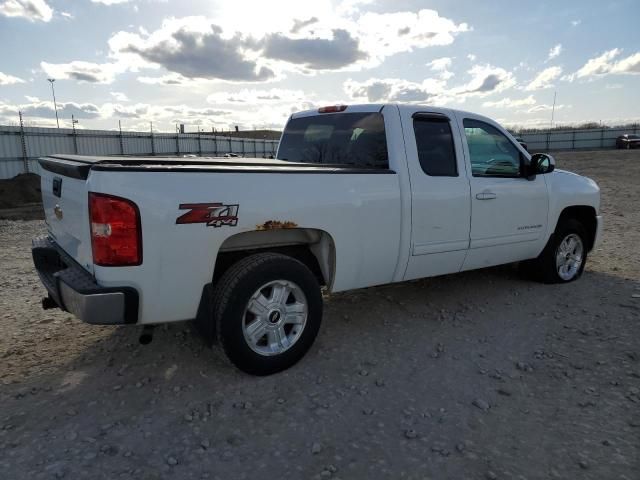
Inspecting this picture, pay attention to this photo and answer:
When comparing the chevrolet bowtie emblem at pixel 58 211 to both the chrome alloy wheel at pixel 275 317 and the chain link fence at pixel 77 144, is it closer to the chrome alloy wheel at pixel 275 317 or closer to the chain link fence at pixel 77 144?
the chrome alloy wheel at pixel 275 317

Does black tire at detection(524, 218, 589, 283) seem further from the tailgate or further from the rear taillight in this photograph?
the tailgate

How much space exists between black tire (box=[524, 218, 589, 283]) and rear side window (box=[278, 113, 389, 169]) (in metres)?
2.60

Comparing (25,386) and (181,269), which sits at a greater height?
(181,269)

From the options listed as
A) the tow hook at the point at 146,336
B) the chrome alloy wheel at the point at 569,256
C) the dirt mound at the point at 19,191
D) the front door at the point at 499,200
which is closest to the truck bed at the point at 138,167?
the tow hook at the point at 146,336

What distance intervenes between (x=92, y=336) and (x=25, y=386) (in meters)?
0.85

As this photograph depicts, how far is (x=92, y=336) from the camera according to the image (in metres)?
4.14

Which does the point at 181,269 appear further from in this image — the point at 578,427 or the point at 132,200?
the point at 578,427

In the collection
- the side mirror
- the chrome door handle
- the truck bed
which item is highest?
the truck bed

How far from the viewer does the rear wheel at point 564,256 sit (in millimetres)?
5508

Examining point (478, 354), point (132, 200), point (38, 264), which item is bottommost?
point (478, 354)

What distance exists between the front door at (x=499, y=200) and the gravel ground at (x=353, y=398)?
1.93 ft

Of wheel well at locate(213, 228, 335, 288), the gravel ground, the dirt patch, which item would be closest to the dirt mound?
the dirt patch

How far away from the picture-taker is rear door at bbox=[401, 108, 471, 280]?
4.05 m

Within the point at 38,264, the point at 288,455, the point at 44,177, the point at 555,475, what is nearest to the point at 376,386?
the point at 288,455
